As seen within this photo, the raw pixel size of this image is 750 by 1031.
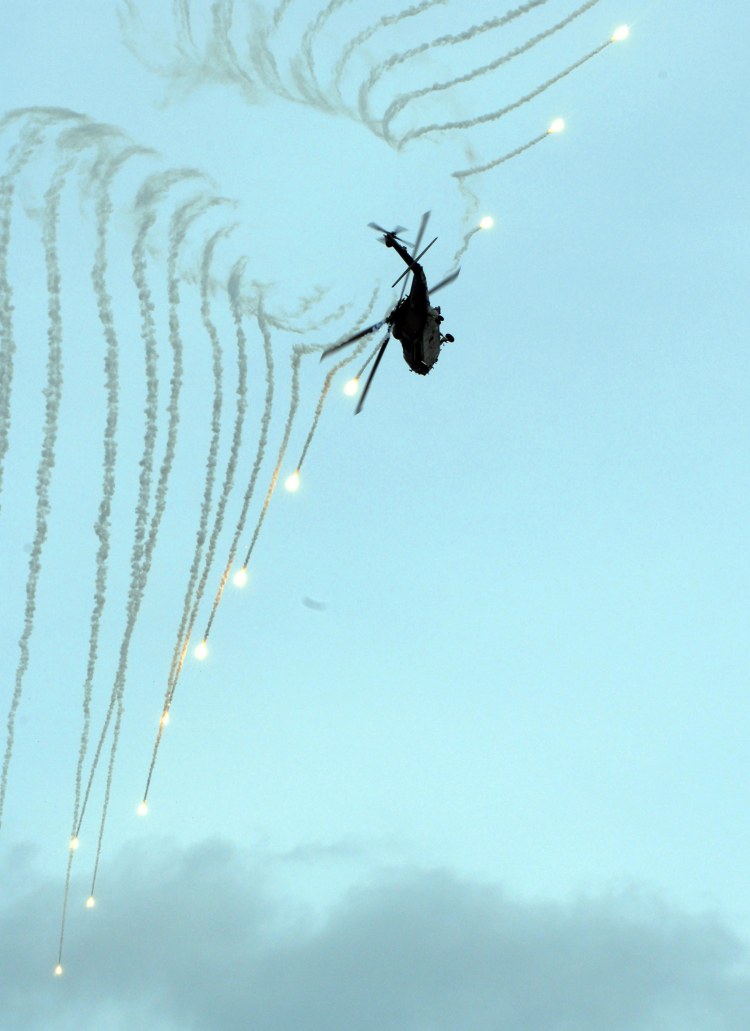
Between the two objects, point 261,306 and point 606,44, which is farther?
point 261,306

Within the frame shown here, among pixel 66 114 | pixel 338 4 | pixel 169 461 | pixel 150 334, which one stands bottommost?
pixel 169 461

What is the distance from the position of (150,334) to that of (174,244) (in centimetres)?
307

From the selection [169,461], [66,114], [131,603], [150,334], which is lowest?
[131,603]

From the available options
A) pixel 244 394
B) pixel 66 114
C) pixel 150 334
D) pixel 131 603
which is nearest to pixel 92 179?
pixel 66 114

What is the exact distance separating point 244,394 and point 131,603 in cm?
A: 821

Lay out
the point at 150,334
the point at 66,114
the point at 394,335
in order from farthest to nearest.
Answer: the point at 394,335 < the point at 150,334 < the point at 66,114

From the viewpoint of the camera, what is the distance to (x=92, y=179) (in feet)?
149

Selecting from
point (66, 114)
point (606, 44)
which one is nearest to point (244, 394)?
point (66, 114)

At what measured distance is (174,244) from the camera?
47250 millimetres

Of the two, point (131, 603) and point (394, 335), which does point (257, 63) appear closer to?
point (394, 335)

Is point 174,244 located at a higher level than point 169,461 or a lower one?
higher

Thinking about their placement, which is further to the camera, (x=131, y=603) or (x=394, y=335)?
(x=394, y=335)

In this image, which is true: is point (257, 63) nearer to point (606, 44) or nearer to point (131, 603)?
point (606, 44)

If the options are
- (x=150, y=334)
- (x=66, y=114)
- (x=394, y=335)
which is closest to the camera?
(x=66, y=114)
